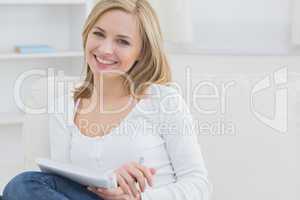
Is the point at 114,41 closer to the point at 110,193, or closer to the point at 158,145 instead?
the point at 158,145

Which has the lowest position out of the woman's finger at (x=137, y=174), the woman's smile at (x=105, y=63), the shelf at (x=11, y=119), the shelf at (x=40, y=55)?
the woman's finger at (x=137, y=174)

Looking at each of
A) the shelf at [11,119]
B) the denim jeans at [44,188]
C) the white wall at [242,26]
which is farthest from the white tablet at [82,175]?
the shelf at [11,119]

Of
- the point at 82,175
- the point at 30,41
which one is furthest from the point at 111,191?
the point at 30,41

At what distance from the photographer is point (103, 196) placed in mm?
1365

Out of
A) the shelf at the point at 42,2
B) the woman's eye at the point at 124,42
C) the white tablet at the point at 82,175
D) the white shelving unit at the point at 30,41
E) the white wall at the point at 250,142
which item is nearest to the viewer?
the white tablet at the point at 82,175

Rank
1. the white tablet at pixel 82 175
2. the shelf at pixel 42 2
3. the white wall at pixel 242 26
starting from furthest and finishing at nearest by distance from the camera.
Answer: the shelf at pixel 42 2 < the white wall at pixel 242 26 < the white tablet at pixel 82 175

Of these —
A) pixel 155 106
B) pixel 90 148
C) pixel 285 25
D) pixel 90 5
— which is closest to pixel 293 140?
pixel 155 106

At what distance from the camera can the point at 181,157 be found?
1.53 m

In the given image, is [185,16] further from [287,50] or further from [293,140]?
[293,140]

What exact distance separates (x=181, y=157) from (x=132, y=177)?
209 mm

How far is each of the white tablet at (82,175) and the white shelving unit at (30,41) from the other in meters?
1.69

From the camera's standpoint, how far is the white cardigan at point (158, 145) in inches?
59.8

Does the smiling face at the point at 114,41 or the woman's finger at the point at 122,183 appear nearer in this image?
the woman's finger at the point at 122,183

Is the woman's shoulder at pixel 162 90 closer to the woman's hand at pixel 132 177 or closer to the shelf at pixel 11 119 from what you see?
the woman's hand at pixel 132 177
